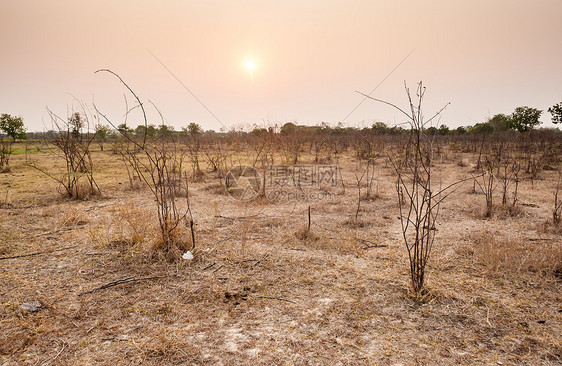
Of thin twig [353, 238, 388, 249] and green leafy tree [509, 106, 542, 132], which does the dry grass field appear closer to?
thin twig [353, 238, 388, 249]

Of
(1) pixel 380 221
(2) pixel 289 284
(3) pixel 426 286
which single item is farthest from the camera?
(1) pixel 380 221

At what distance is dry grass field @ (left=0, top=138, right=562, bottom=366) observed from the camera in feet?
6.07

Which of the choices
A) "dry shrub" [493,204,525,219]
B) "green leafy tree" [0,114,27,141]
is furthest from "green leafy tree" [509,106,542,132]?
"green leafy tree" [0,114,27,141]

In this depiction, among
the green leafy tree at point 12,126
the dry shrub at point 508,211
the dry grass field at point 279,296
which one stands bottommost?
the dry grass field at point 279,296

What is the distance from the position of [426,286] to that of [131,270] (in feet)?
9.74

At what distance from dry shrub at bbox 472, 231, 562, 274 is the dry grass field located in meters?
0.02

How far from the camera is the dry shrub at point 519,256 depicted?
2865mm

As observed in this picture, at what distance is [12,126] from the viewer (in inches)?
1286

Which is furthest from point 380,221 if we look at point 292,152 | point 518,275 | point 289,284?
point 292,152

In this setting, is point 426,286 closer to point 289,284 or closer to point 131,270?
point 289,284

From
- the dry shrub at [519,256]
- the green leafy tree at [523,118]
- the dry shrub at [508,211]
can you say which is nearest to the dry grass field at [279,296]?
the dry shrub at [519,256]

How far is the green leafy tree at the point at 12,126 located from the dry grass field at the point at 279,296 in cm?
3979

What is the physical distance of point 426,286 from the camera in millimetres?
2545

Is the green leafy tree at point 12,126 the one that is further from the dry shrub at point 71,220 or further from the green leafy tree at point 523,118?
the green leafy tree at point 523,118
